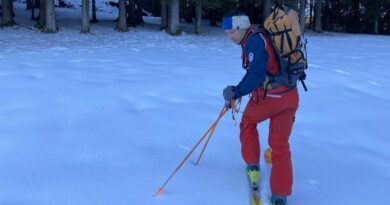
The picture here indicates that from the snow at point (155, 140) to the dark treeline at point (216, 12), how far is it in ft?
48.6

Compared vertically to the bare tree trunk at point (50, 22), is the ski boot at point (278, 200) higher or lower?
lower

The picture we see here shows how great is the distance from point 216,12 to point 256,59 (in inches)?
1522

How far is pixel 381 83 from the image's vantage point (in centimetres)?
1007

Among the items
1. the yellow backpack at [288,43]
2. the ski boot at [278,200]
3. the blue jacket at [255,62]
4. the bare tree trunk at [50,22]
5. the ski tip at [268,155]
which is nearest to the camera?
the blue jacket at [255,62]

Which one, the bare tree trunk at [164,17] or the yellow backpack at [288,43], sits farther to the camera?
the bare tree trunk at [164,17]

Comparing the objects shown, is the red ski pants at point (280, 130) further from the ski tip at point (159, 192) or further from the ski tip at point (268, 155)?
the ski tip at point (268, 155)

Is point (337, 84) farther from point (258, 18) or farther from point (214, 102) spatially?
point (258, 18)

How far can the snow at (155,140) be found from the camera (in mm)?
4324

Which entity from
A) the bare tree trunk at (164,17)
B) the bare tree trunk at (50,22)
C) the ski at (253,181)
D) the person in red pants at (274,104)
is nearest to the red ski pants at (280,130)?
the person in red pants at (274,104)

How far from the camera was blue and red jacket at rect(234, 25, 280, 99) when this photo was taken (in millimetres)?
3734

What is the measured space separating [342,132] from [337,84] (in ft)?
11.8

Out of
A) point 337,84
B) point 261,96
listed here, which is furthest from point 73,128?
point 337,84

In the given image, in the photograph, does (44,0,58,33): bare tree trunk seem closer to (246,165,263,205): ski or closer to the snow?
the snow

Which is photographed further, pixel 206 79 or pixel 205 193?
pixel 206 79
